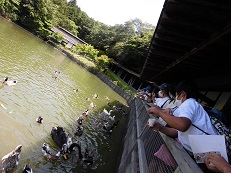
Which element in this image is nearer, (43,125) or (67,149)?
(67,149)

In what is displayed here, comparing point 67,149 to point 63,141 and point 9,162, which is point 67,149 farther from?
point 9,162

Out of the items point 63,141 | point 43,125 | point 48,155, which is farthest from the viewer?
point 43,125

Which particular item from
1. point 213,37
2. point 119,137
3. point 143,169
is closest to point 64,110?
point 119,137

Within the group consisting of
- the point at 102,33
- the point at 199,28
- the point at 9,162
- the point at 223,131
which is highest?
the point at 102,33

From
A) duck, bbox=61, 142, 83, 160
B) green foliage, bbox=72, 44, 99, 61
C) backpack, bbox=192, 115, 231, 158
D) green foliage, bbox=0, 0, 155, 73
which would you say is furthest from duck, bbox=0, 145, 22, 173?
green foliage, bbox=72, 44, 99, 61

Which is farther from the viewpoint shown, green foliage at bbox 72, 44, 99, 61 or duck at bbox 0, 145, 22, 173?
green foliage at bbox 72, 44, 99, 61

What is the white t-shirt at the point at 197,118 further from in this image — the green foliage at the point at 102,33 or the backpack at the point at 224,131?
the green foliage at the point at 102,33

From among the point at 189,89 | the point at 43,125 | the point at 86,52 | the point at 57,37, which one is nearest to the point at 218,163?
the point at 189,89

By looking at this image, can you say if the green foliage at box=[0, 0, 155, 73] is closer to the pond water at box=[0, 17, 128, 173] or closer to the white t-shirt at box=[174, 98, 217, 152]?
the pond water at box=[0, 17, 128, 173]

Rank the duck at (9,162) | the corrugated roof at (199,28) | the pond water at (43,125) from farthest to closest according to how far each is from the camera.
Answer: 1. the pond water at (43,125)
2. the duck at (9,162)
3. the corrugated roof at (199,28)

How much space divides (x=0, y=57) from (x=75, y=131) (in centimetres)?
1134

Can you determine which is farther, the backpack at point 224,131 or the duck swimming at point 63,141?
the duck swimming at point 63,141

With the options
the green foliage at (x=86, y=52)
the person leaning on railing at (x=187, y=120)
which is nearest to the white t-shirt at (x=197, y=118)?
the person leaning on railing at (x=187, y=120)

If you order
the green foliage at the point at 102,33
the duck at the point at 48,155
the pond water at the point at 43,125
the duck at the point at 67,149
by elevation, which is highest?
the green foliage at the point at 102,33
